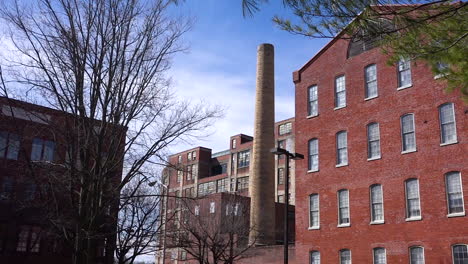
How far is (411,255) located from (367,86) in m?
10.1

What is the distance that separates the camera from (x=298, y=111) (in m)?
33.9

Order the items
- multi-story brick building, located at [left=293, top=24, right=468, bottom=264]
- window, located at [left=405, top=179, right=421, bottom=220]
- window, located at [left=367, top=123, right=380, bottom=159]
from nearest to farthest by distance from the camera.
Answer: multi-story brick building, located at [left=293, top=24, right=468, bottom=264], window, located at [left=405, top=179, right=421, bottom=220], window, located at [left=367, top=123, right=380, bottom=159]

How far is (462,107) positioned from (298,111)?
1140 cm

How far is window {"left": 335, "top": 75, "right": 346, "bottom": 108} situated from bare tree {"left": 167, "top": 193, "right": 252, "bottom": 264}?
33.5 feet

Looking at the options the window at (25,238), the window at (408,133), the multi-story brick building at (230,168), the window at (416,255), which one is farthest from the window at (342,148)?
the multi-story brick building at (230,168)

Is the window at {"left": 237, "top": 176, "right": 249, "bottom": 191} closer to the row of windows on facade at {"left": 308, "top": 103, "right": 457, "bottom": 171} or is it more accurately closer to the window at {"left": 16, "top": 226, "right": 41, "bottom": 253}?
the row of windows on facade at {"left": 308, "top": 103, "right": 457, "bottom": 171}

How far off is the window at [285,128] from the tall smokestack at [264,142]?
2865 cm

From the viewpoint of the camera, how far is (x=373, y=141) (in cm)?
2888

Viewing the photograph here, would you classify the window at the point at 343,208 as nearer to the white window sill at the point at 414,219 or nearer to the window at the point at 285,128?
the white window sill at the point at 414,219

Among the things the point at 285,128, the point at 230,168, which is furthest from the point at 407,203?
the point at 230,168

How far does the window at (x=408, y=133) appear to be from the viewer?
2697cm

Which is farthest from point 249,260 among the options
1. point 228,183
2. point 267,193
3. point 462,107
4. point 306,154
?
point 228,183

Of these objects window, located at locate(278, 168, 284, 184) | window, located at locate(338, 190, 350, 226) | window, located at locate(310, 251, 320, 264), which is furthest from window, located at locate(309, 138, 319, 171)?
window, located at locate(278, 168, 284, 184)

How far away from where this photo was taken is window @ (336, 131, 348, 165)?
3022cm
